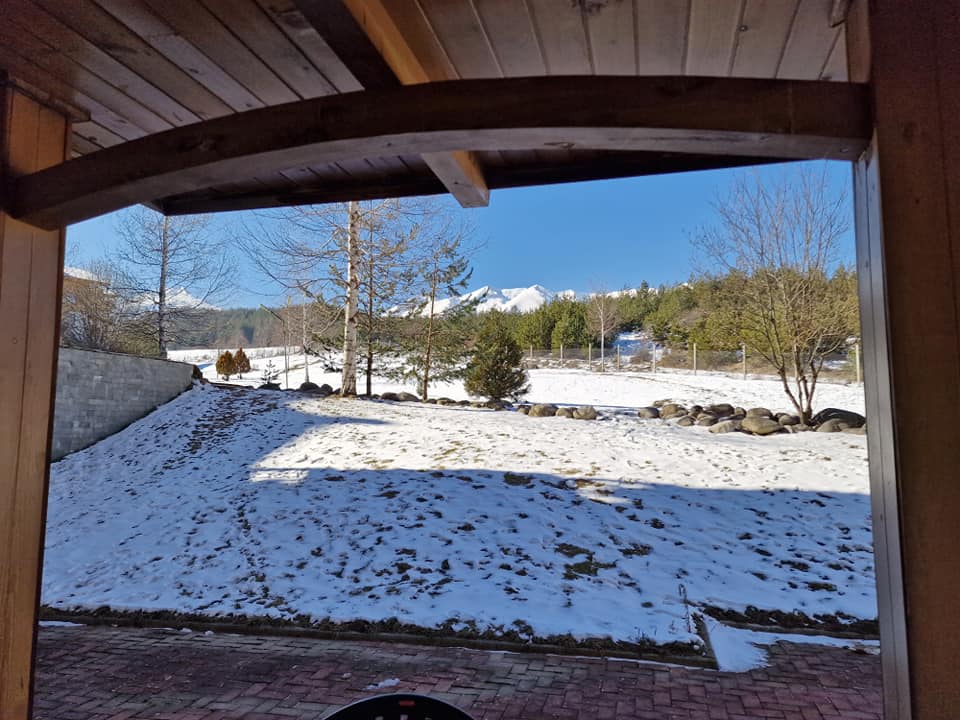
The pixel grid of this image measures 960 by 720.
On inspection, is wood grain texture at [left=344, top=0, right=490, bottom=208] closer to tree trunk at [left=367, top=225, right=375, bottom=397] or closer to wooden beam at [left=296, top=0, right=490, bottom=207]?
wooden beam at [left=296, top=0, right=490, bottom=207]

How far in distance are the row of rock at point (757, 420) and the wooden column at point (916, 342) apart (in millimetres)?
8678

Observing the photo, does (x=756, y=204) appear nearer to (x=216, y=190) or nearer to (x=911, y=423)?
(x=216, y=190)

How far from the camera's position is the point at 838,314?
32.7ft

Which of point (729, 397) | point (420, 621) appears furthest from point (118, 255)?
point (729, 397)

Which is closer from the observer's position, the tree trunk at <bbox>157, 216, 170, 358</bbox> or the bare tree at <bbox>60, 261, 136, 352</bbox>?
the tree trunk at <bbox>157, 216, 170, 358</bbox>

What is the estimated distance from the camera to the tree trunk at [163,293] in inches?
564

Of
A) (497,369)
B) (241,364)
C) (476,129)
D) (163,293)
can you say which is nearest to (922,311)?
(476,129)

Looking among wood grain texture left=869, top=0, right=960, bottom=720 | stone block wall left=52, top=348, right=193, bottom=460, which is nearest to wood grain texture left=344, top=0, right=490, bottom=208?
wood grain texture left=869, top=0, right=960, bottom=720

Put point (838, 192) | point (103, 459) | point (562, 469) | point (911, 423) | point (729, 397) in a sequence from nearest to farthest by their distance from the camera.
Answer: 1. point (911, 423)
2. point (562, 469)
3. point (103, 459)
4. point (838, 192)
5. point (729, 397)

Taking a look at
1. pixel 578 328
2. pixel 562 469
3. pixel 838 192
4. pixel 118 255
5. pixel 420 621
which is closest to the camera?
pixel 420 621

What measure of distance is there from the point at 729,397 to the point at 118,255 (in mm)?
15393

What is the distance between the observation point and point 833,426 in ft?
28.7

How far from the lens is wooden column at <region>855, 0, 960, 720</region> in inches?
35.7

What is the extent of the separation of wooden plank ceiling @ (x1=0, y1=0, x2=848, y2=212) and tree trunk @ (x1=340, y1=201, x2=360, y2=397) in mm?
9658
